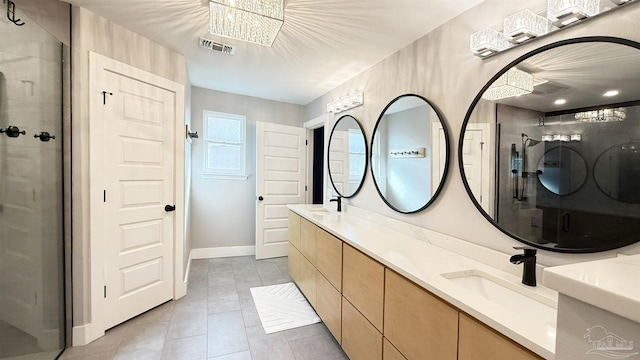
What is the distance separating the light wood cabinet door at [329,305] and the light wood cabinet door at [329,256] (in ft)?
0.21

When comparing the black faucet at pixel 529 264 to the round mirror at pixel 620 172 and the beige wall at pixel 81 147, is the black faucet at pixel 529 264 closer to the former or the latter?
the round mirror at pixel 620 172

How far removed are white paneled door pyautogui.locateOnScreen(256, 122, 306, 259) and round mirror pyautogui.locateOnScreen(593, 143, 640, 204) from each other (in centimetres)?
364

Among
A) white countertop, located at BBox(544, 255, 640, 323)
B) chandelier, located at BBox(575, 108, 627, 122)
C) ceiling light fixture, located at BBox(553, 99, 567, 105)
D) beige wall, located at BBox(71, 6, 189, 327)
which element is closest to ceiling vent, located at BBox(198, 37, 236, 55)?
beige wall, located at BBox(71, 6, 189, 327)

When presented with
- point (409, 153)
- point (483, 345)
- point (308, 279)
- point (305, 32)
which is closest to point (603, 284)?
point (483, 345)

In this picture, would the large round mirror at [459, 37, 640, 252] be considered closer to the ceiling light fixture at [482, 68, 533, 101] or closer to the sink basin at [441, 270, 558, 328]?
the ceiling light fixture at [482, 68, 533, 101]

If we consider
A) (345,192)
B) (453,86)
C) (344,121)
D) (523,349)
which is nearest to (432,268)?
(523,349)

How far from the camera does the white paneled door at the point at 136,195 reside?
7.35ft

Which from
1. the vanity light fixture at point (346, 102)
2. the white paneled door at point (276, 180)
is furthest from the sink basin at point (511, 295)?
the white paneled door at point (276, 180)

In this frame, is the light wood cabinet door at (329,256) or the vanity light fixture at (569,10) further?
the light wood cabinet door at (329,256)

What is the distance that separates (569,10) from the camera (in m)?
1.21

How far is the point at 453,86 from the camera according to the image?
1841mm

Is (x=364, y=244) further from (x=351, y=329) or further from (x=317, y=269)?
(x=317, y=269)

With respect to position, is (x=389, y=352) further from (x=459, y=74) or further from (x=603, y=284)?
(x=459, y=74)

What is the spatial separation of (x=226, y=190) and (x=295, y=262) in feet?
5.85
